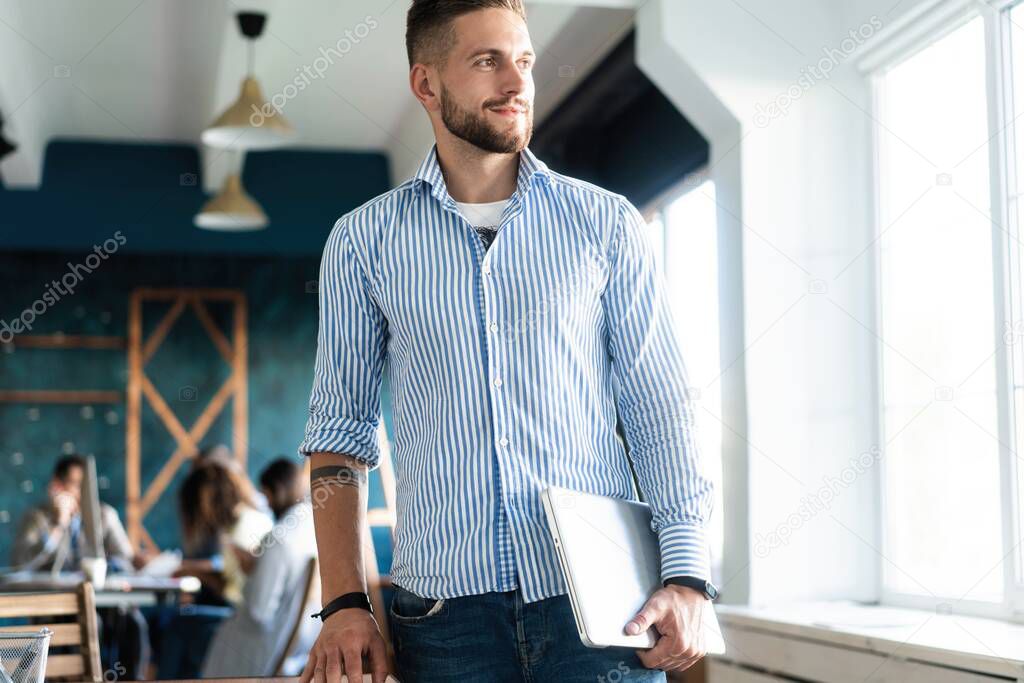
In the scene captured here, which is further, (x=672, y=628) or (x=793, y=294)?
(x=793, y=294)

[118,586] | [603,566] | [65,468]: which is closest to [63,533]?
[65,468]

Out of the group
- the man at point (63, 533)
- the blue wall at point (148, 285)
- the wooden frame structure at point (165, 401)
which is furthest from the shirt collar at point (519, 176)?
the wooden frame structure at point (165, 401)

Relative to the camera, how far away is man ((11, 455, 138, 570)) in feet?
19.0

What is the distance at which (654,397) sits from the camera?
130 centimetres

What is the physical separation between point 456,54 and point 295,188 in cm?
691

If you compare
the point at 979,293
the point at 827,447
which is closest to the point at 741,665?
the point at 827,447

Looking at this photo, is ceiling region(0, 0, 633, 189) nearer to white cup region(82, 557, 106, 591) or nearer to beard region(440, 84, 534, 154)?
white cup region(82, 557, 106, 591)

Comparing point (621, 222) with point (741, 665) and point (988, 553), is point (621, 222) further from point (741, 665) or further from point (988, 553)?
point (741, 665)

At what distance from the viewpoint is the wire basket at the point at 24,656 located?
3.72 ft

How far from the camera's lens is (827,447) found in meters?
3.69

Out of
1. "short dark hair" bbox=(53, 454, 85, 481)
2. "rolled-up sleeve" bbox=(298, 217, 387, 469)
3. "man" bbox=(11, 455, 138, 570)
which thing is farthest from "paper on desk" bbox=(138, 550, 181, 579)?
"rolled-up sleeve" bbox=(298, 217, 387, 469)

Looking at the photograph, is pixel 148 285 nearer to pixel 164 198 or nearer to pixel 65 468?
pixel 164 198

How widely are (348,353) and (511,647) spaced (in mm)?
383

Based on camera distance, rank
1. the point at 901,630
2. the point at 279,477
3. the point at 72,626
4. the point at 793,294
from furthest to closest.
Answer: the point at 279,477
the point at 793,294
the point at 901,630
the point at 72,626
